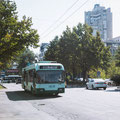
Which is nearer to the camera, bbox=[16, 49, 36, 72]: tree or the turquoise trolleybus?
the turquoise trolleybus

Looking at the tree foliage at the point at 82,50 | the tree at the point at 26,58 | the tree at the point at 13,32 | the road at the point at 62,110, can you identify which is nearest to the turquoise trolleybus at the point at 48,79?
the road at the point at 62,110

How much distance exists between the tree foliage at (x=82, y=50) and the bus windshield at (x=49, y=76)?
3447 centimetres

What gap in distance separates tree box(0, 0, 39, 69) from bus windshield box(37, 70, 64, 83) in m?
6.97

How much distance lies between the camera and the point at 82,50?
57.0 m

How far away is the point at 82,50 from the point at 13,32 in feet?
101

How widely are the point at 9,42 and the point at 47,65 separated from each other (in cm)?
711

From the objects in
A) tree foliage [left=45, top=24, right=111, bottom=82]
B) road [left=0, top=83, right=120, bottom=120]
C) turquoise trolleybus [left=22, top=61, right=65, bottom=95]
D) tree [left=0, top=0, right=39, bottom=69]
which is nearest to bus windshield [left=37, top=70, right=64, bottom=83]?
turquoise trolleybus [left=22, top=61, right=65, bottom=95]

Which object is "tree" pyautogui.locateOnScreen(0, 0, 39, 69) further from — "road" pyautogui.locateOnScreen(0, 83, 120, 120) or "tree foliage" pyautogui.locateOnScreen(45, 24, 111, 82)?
"tree foliage" pyautogui.locateOnScreen(45, 24, 111, 82)

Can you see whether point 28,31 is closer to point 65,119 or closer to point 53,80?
point 53,80

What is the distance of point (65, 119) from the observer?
943 cm

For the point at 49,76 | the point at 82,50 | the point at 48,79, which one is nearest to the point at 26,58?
the point at 82,50

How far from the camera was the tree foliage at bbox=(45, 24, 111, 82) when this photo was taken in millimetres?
56094

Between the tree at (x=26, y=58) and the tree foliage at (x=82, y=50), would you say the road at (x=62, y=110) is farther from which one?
the tree at (x=26, y=58)

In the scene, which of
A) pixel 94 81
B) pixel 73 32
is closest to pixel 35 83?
pixel 94 81
